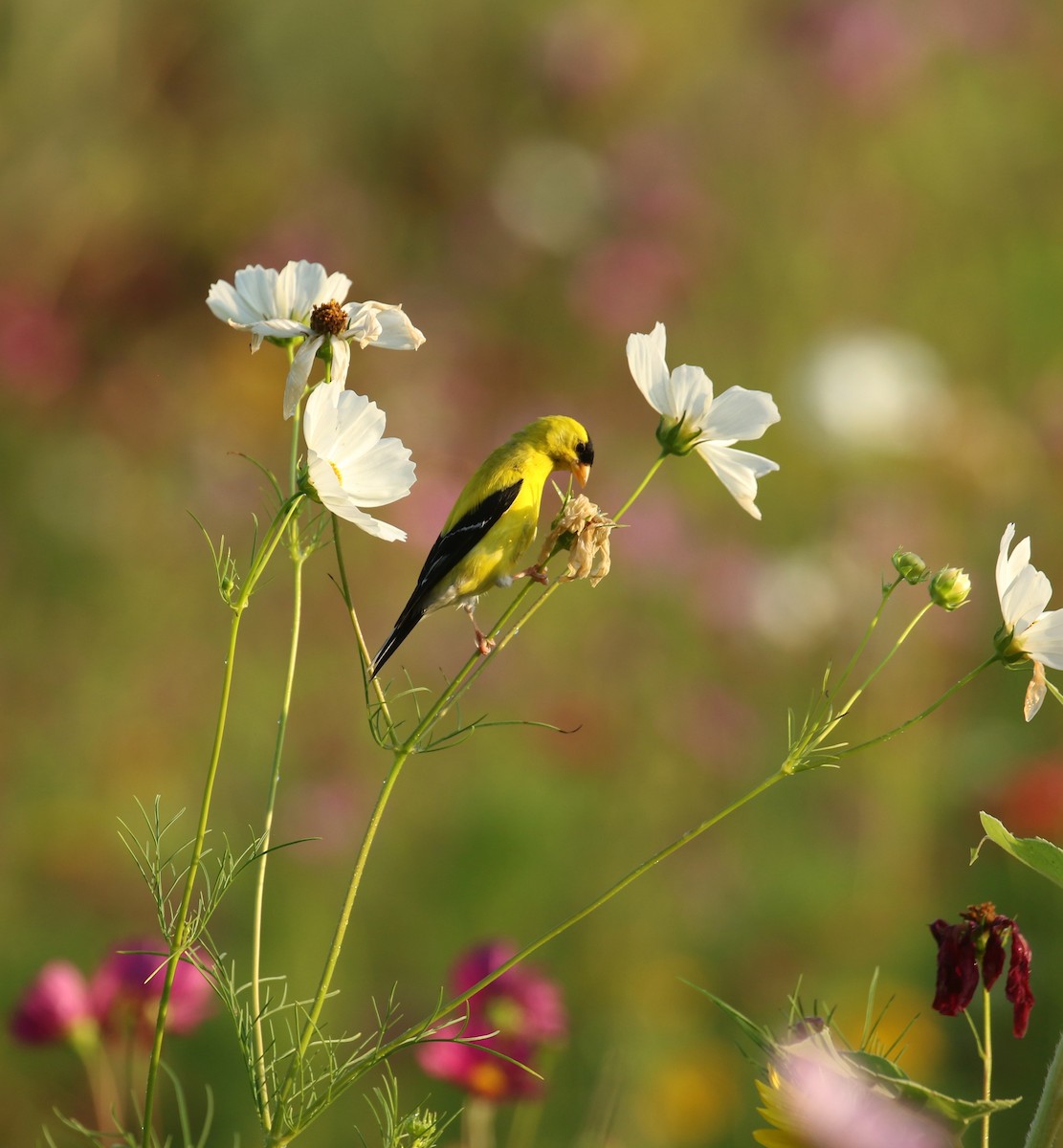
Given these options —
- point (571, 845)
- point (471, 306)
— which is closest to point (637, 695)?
point (571, 845)

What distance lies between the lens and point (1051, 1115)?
0.60 meters

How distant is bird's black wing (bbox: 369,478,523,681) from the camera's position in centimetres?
114

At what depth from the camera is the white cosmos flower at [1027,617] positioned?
75cm

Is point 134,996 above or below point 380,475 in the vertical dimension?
below

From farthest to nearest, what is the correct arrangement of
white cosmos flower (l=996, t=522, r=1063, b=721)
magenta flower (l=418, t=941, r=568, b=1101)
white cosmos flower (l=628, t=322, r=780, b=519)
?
magenta flower (l=418, t=941, r=568, b=1101) < white cosmos flower (l=628, t=322, r=780, b=519) < white cosmos flower (l=996, t=522, r=1063, b=721)

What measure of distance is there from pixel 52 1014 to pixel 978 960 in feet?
2.57

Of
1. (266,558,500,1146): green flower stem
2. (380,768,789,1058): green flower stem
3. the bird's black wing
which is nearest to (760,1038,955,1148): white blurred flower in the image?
(380,768,789,1058): green flower stem

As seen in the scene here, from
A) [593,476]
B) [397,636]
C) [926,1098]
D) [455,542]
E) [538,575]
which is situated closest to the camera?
[926,1098]

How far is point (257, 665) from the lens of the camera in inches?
128

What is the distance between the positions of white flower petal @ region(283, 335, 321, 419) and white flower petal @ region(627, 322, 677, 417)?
0.21 m

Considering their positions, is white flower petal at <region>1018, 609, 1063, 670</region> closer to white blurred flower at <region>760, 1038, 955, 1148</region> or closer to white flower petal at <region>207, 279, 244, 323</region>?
white blurred flower at <region>760, 1038, 955, 1148</region>

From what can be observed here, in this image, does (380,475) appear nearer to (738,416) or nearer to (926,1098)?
(738,416)

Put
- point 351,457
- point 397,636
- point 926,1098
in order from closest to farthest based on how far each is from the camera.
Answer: point 926,1098 → point 351,457 → point 397,636

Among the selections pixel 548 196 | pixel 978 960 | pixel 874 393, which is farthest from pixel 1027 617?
pixel 548 196
